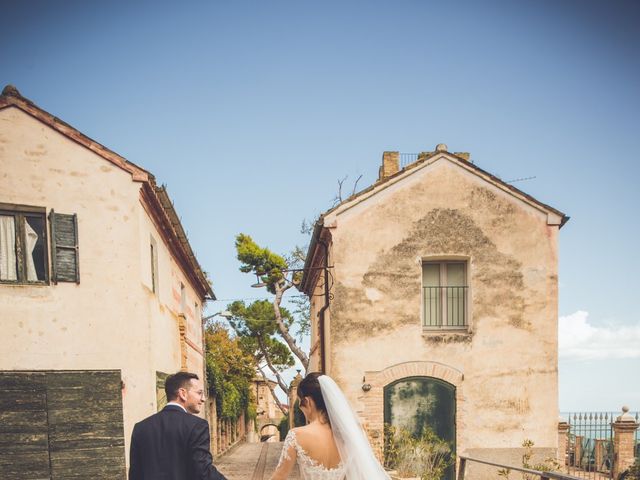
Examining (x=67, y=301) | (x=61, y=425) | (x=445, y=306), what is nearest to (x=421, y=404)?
(x=445, y=306)

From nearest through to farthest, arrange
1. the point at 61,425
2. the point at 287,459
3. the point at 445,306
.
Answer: the point at 287,459 < the point at 61,425 < the point at 445,306

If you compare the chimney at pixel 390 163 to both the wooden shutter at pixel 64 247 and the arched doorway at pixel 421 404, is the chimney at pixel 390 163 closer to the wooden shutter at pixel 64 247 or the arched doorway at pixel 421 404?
the arched doorway at pixel 421 404

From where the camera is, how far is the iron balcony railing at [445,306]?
40.9 feet

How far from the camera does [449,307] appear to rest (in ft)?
41.1

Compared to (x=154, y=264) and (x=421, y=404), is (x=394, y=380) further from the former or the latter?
(x=154, y=264)

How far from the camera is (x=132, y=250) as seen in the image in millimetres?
8789

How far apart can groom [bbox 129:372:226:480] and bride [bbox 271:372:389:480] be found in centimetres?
62

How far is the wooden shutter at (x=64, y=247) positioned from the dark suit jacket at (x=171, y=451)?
5234 millimetres

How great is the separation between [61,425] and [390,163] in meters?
10.2

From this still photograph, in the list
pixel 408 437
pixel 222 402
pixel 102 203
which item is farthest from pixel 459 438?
pixel 222 402

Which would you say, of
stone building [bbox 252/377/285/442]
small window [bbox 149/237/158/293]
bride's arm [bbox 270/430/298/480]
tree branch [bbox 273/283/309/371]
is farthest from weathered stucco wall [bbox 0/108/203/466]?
stone building [bbox 252/377/285/442]

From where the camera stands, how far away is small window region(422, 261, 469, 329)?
1248 cm

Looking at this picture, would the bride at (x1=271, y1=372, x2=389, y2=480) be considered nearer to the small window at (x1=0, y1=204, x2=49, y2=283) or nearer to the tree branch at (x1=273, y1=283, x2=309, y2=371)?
the small window at (x1=0, y1=204, x2=49, y2=283)

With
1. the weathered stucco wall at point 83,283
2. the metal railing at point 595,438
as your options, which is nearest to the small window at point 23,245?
the weathered stucco wall at point 83,283
